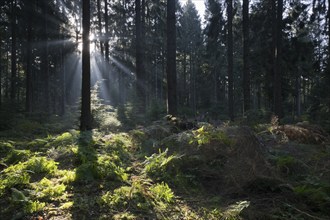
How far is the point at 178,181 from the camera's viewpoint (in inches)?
193

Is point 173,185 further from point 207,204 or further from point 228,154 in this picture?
point 228,154

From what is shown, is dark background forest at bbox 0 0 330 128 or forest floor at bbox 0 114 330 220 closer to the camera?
forest floor at bbox 0 114 330 220

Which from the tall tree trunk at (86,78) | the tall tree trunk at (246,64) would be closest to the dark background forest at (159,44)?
the tall tree trunk at (246,64)

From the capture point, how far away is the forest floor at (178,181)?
12.1ft

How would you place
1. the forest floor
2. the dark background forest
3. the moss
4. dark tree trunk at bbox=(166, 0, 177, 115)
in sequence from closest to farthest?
the forest floor
the moss
dark tree trunk at bbox=(166, 0, 177, 115)
the dark background forest

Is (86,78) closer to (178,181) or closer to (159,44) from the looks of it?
(178,181)

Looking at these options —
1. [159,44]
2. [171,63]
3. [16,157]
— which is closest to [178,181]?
[16,157]

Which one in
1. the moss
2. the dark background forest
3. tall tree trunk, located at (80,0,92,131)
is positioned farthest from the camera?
the dark background forest

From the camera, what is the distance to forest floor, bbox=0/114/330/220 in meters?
3.69

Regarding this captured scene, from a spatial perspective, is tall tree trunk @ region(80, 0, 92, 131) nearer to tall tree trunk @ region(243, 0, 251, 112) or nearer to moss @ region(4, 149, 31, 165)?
moss @ region(4, 149, 31, 165)

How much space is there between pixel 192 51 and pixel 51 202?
1733 inches

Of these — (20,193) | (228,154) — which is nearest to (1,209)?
(20,193)

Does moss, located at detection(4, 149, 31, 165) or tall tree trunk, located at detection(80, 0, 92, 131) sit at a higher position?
tall tree trunk, located at detection(80, 0, 92, 131)

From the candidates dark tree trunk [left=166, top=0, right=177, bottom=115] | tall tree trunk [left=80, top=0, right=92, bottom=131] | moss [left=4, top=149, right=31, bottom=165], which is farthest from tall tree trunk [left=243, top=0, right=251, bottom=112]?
moss [left=4, top=149, right=31, bottom=165]
